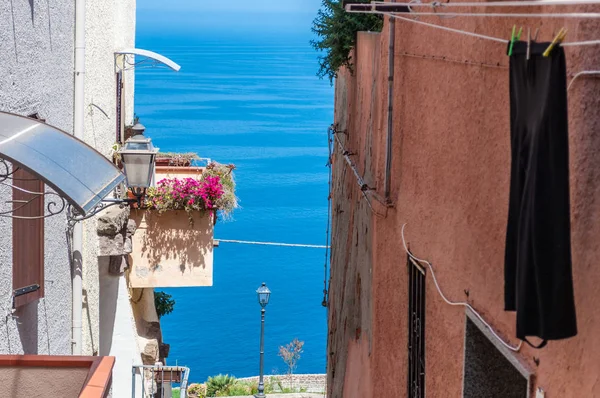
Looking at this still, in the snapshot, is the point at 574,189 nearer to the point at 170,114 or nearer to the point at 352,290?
the point at 352,290

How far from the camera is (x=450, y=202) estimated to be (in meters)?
6.37

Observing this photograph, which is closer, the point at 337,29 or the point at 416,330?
the point at 416,330

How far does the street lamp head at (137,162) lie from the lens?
30.5 feet

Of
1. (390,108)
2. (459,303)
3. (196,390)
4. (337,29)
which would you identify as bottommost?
(196,390)

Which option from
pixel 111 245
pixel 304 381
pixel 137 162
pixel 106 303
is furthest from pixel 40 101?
pixel 304 381

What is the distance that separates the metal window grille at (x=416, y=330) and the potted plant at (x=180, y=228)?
7153 mm

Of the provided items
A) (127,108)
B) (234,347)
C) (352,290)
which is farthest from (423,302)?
(234,347)

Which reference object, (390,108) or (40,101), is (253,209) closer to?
(40,101)

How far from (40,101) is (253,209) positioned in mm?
54547

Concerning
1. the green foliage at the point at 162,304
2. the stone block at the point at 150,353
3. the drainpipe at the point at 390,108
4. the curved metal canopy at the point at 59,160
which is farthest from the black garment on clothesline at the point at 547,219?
the green foliage at the point at 162,304

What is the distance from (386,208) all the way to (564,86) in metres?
4.59

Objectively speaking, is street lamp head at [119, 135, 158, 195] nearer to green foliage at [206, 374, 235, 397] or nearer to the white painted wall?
the white painted wall

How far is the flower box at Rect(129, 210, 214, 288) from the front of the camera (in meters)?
15.1

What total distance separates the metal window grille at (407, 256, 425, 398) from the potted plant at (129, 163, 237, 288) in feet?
23.5
